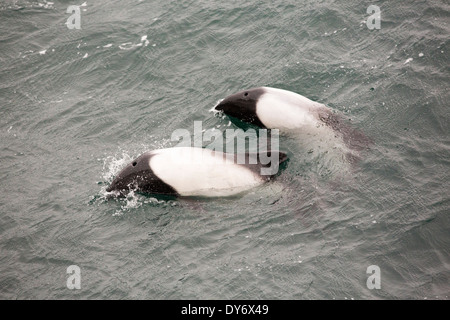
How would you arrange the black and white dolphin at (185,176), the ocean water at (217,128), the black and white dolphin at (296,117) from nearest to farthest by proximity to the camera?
the ocean water at (217,128), the black and white dolphin at (185,176), the black and white dolphin at (296,117)

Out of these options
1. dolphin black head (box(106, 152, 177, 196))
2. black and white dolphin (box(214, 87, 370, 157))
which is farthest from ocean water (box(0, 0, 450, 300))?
black and white dolphin (box(214, 87, 370, 157))

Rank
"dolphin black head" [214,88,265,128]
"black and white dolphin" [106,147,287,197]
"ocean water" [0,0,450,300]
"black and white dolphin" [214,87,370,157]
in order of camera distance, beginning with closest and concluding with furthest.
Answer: "ocean water" [0,0,450,300] → "black and white dolphin" [106,147,287,197] → "black and white dolphin" [214,87,370,157] → "dolphin black head" [214,88,265,128]

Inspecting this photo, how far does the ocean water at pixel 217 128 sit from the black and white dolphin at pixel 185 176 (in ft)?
0.77

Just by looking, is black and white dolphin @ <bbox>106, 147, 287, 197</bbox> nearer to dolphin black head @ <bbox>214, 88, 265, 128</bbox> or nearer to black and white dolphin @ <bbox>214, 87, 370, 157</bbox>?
black and white dolphin @ <bbox>214, 87, 370, 157</bbox>

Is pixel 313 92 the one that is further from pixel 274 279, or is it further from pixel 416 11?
pixel 274 279

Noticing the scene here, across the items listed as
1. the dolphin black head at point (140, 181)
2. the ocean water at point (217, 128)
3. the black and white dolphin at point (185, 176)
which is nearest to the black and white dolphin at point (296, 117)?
the ocean water at point (217, 128)

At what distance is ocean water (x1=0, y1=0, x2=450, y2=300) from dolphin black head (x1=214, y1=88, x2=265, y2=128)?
448 millimetres

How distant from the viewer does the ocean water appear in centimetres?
973

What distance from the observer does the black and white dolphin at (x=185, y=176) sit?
38.1ft

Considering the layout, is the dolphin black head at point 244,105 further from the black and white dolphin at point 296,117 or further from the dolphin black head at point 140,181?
the dolphin black head at point 140,181

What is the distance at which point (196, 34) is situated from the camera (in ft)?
58.3
